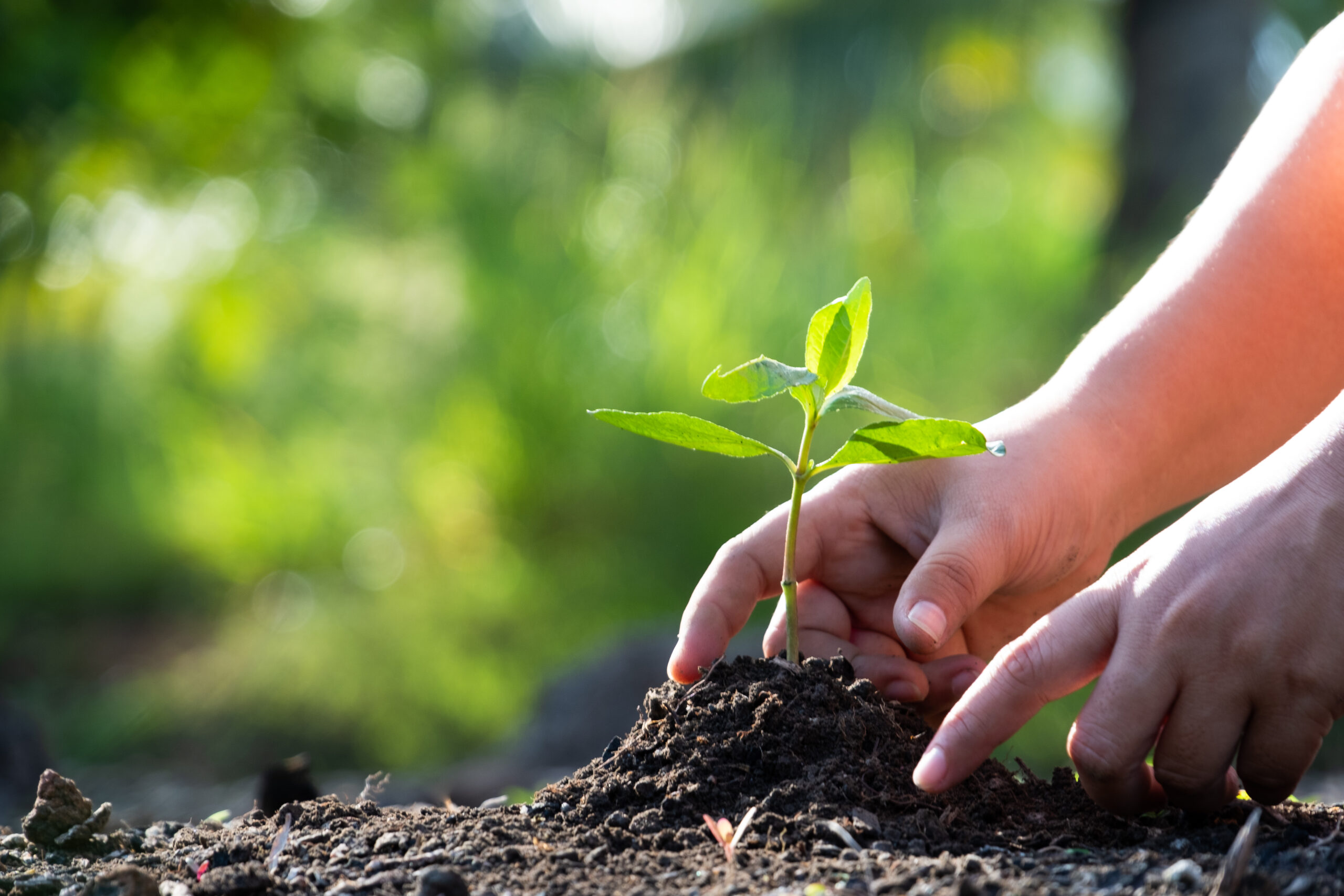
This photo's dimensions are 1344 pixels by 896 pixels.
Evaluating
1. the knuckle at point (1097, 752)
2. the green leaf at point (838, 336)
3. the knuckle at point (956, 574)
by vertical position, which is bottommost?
the knuckle at point (1097, 752)

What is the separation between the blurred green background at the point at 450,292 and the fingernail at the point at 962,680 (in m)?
2.82

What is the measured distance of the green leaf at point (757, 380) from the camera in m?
0.94

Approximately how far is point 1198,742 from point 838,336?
1.73ft

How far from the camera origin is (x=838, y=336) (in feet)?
3.43

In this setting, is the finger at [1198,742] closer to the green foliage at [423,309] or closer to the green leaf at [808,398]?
the green leaf at [808,398]

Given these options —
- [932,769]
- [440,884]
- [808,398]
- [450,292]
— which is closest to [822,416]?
[808,398]

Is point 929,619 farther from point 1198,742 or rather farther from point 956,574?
point 1198,742

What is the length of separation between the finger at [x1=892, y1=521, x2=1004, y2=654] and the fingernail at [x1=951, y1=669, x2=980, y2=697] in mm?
151

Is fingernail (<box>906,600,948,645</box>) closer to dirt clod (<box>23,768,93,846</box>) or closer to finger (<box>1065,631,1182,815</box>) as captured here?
A: finger (<box>1065,631,1182,815</box>)

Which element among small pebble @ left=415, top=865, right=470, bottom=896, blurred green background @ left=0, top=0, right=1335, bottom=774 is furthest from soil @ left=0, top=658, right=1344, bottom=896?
blurred green background @ left=0, top=0, right=1335, bottom=774

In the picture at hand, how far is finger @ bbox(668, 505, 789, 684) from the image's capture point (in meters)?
1.27

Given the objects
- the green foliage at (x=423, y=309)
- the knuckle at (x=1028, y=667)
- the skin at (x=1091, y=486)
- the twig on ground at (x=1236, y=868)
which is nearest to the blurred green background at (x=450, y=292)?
the green foliage at (x=423, y=309)

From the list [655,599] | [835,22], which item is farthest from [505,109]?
[655,599]

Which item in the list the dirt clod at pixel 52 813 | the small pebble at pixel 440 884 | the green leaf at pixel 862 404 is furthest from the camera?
the dirt clod at pixel 52 813
